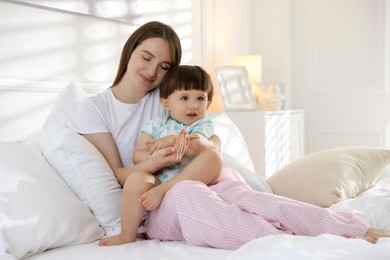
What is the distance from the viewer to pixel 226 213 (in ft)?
5.71

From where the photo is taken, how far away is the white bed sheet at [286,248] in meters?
1.31

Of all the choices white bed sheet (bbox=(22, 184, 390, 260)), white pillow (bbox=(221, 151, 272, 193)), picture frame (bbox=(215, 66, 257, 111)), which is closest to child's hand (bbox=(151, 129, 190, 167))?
white bed sheet (bbox=(22, 184, 390, 260))

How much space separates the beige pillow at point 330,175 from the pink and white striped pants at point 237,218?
485mm

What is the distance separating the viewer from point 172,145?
78.2 inches

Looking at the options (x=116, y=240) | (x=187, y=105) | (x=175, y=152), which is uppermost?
(x=187, y=105)

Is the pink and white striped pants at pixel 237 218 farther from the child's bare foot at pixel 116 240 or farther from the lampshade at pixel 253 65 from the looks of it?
the lampshade at pixel 253 65

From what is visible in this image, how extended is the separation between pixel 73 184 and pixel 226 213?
0.53m

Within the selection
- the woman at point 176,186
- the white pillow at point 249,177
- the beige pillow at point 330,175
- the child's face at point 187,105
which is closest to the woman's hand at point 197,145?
the woman at point 176,186

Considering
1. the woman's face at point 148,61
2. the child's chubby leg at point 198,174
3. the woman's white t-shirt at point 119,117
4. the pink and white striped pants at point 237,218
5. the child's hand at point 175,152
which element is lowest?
the pink and white striped pants at point 237,218

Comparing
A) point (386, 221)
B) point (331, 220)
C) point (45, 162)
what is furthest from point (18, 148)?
point (386, 221)


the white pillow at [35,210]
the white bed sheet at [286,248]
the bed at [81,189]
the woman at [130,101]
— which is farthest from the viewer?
the woman at [130,101]

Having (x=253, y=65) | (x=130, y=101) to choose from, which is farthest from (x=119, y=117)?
(x=253, y=65)

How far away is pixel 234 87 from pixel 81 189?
2503 mm

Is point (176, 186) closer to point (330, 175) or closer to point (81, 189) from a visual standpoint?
point (81, 189)
